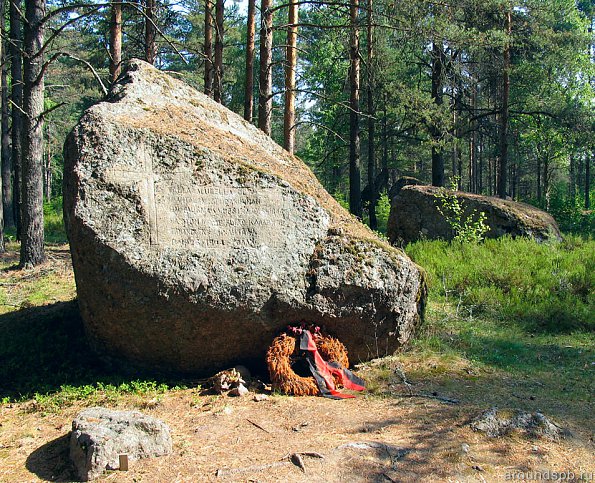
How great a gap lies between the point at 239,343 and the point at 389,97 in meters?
13.0

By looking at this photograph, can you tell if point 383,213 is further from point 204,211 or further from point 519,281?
point 204,211

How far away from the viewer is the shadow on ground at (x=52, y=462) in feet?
12.5

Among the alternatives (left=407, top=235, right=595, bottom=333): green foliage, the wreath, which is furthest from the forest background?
the wreath

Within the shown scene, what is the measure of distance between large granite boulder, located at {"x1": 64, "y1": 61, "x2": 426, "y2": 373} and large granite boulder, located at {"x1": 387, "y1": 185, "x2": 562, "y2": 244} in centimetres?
694

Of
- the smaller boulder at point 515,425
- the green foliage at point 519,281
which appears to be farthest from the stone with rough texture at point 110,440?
the green foliage at point 519,281

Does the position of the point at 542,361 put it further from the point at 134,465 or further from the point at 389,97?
the point at 389,97

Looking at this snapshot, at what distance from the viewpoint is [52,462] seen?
400cm

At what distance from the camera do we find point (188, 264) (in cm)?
533

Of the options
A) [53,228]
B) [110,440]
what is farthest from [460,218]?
[53,228]

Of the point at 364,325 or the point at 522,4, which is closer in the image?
the point at 364,325

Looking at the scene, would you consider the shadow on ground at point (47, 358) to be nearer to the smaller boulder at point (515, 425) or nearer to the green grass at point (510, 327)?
the green grass at point (510, 327)

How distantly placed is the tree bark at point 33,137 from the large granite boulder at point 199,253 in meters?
4.61

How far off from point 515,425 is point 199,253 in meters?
3.19

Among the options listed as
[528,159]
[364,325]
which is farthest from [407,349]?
[528,159]
